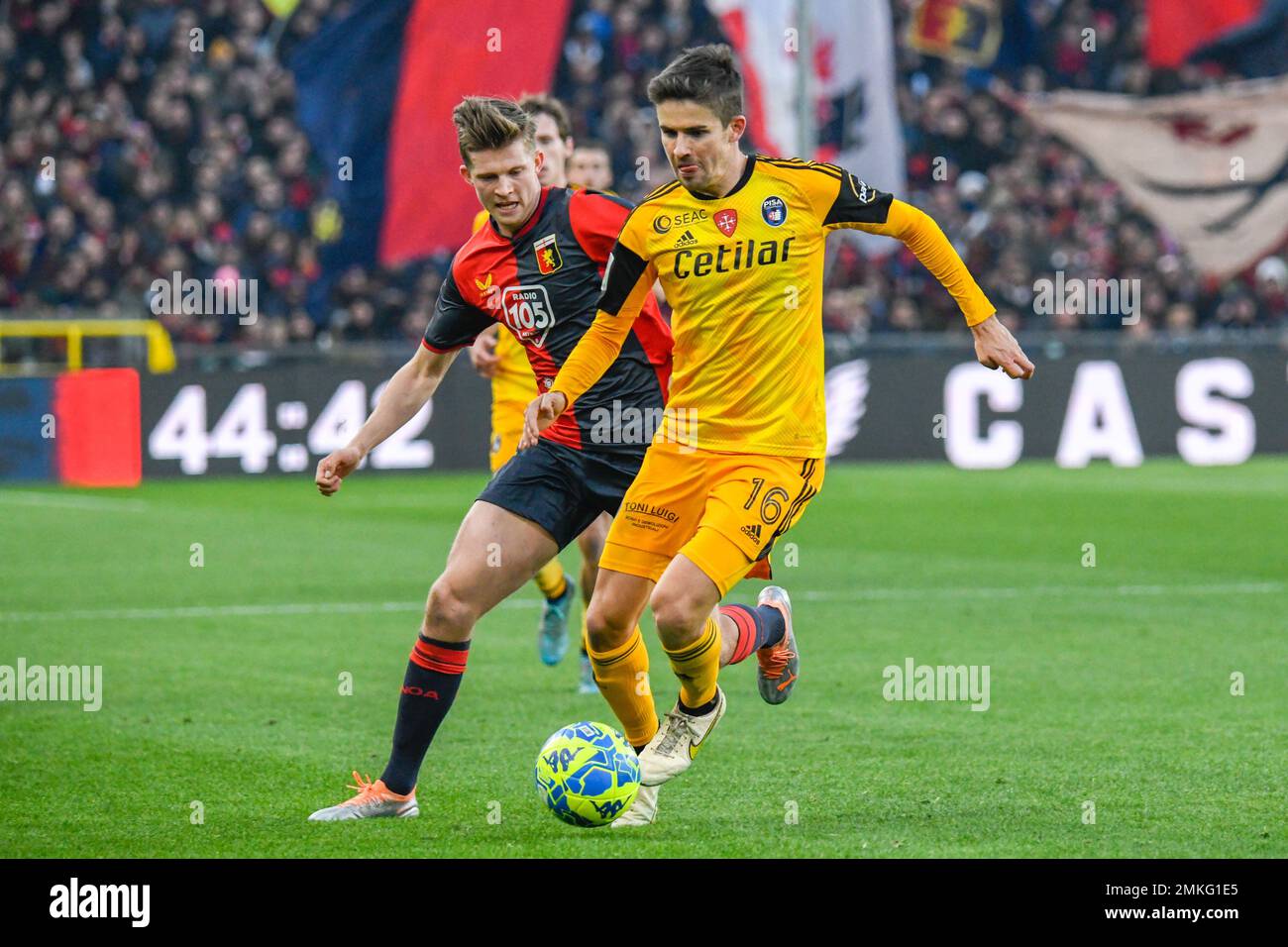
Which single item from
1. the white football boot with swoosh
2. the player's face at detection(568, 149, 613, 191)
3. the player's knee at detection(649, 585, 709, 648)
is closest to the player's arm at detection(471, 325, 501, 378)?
the player's face at detection(568, 149, 613, 191)

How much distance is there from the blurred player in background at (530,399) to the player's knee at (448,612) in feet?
8.33

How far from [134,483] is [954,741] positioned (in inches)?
601

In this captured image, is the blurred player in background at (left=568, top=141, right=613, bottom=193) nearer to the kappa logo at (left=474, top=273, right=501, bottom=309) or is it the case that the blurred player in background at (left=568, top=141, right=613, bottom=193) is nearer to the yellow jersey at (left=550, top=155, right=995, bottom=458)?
the kappa logo at (left=474, top=273, right=501, bottom=309)

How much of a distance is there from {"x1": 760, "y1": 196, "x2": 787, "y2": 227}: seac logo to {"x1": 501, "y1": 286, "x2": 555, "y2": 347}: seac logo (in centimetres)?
86

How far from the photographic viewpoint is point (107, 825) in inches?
237

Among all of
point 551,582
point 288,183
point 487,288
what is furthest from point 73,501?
point 487,288

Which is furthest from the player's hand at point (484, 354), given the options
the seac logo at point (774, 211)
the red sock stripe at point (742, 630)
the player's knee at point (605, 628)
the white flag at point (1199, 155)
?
the white flag at point (1199, 155)

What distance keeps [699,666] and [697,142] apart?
5.35ft

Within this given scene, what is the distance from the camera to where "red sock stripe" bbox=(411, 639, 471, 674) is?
248 inches

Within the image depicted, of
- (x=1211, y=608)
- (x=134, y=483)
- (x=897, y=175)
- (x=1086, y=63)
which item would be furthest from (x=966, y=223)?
(x=1211, y=608)

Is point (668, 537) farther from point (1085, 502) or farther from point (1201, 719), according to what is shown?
point (1085, 502)

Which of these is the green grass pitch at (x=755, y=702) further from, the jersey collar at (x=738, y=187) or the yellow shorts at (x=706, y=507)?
the jersey collar at (x=738, y=187)

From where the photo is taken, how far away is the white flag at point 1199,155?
25.1m

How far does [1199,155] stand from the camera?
25422 millimetres
